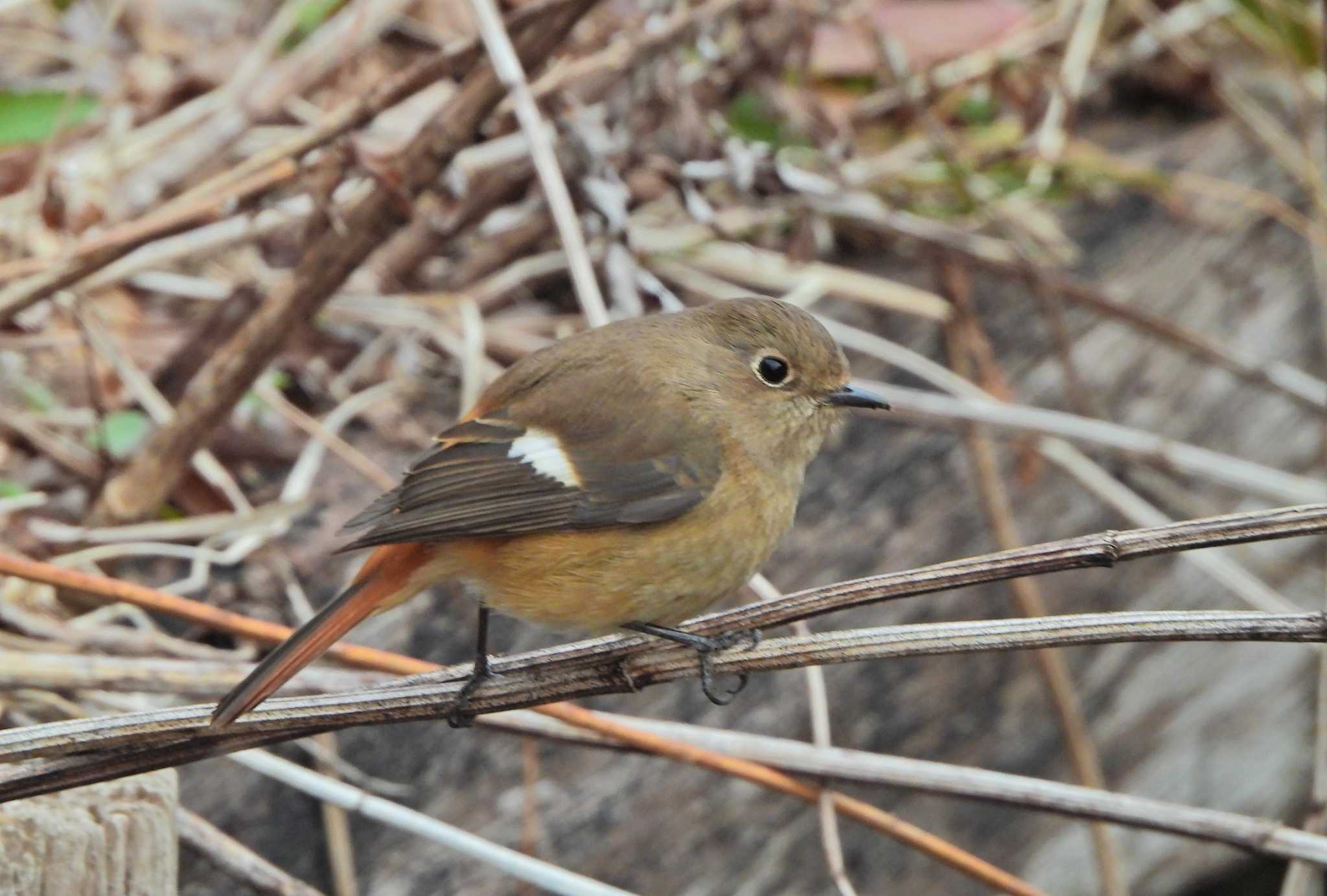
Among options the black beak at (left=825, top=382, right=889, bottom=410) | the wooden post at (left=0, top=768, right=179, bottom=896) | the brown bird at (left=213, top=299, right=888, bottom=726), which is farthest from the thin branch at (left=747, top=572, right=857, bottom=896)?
the wooden post at (left=0, top=768, right=179, bottom=896)

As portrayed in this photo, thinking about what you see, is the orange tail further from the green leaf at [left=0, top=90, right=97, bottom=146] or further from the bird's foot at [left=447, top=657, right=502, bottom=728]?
the green leaf at [left=0, top=90, right=97, bottom=146]

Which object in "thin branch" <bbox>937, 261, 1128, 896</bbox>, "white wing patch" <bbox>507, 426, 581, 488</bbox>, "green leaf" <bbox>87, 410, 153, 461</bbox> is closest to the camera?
"white wing patch" <bbox>507, 426, 581, 488</bbox>

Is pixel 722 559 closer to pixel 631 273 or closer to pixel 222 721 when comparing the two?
pixel 222 721

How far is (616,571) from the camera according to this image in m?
2.19

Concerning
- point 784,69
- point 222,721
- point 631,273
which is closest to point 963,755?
point 631,273

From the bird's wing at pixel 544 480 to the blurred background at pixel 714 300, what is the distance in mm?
473

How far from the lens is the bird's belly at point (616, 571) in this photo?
2176 mm

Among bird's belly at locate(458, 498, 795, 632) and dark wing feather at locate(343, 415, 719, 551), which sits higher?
dark wing feather at locate(343, 415, 719, 551)

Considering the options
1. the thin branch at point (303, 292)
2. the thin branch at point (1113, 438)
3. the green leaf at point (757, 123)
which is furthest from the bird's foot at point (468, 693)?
the green leaf at point (757, 123)

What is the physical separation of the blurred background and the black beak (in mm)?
511

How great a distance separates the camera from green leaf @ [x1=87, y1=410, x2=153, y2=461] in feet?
9.74

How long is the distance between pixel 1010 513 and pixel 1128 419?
1.83ft

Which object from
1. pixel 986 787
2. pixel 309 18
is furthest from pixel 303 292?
pixel 309 18

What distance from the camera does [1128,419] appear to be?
3.87m
